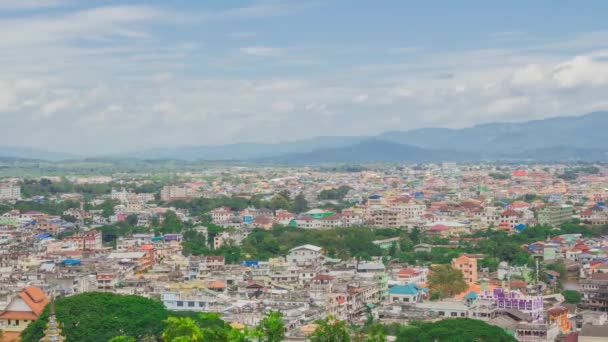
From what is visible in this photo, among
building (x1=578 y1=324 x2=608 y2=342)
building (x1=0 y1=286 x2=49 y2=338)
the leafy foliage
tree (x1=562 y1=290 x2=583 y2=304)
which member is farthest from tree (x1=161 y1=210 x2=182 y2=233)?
building (x1=578 y1=324 x2=608 y2=342)

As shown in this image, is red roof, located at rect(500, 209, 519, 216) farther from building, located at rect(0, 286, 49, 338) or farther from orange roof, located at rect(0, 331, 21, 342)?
orange roof, located at rect(0, 331, 21, 342)

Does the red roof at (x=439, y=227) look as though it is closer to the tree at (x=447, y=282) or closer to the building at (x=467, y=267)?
the building at (x=467, y=267)

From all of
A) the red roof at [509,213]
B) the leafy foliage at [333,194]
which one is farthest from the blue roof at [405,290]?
the leafy foliage at [333,194]

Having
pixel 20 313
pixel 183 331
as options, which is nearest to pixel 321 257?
pixel 20 313

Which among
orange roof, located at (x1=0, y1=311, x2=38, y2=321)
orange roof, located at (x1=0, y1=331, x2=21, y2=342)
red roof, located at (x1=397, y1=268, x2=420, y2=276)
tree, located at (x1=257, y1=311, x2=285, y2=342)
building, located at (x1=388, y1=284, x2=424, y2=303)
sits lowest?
orange roof, located at (x1=0, y1=331, x2=21, y2=342)

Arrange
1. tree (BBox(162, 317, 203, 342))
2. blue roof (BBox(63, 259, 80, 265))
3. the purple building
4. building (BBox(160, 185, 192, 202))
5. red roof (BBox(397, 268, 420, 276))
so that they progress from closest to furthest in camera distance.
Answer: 1. tree (BBox(162, 317, 203, 342))
2. the purple building
3. red roof (BBox(397, 268, 420, 276))
4. blue roof (BBox(63, 259, 80, 265))
5. building (BBox(160, 185, 192, 202))

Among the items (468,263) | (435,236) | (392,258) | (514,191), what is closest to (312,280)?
(468,263)
